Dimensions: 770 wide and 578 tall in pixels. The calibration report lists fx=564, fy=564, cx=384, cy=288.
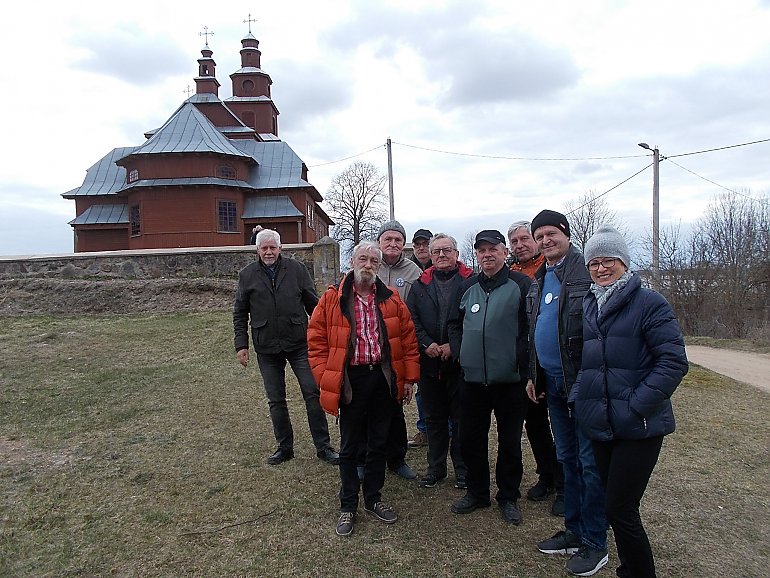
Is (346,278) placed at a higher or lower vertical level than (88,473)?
higher

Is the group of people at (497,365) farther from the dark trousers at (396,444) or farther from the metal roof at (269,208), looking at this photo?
the metal roof at (269,208)

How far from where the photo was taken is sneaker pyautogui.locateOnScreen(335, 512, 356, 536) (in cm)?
367

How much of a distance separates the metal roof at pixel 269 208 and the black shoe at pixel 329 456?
2214 centimetres

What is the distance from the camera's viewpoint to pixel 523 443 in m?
5.59

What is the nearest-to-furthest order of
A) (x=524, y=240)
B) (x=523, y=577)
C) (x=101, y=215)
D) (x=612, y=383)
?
(x=612, y=383) < (x=523, y=577) < (x=524, y=240) < (x=101, y=215)

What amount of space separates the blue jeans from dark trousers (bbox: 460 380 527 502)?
0.26 meters

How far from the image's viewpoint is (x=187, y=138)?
25.2 meters

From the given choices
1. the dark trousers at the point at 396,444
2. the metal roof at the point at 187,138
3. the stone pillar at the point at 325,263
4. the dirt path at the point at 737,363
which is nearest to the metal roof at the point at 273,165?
the metal roof at the point at 187,138

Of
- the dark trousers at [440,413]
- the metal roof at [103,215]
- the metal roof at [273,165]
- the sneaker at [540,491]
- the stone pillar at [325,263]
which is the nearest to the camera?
the sneaker at [540,491]

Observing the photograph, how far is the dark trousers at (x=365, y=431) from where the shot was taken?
3.84 meters

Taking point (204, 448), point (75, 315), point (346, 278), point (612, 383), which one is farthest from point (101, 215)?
point (612, 383)

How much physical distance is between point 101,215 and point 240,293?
81.4 feet

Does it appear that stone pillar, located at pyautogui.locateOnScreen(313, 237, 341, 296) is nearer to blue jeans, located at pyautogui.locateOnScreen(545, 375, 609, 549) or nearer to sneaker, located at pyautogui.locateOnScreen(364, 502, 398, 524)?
sneaker, located at pyautogui.locateOnScreen(364, 502, 398, 524)

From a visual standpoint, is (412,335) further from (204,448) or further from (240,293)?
(204,448)
